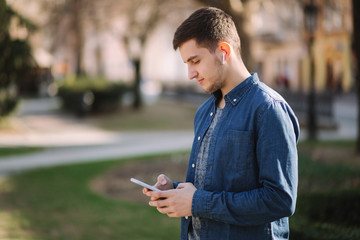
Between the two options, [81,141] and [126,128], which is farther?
[126,128]

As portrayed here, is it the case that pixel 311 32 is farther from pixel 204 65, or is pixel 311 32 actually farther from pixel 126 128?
pixel 204 65

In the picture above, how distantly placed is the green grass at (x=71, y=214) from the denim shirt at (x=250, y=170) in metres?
4.00

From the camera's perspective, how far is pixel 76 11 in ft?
63.0

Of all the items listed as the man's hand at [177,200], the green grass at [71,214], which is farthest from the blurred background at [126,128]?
the man's hand at [177,200]

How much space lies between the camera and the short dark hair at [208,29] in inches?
76.7

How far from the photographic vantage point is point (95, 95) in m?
21.8

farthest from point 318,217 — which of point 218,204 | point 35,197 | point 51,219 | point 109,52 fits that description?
point 109,52

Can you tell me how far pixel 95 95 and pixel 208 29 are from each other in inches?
798

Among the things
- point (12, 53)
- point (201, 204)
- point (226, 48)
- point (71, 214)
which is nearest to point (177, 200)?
point (201, 204)

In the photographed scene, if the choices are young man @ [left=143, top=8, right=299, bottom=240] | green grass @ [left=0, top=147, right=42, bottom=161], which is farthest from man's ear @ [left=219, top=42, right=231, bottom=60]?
green grass @ [left=0, top=147, right=42, bottom=161]

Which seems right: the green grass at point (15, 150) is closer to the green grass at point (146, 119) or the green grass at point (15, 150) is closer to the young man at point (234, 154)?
the green grass at point (146, 119)

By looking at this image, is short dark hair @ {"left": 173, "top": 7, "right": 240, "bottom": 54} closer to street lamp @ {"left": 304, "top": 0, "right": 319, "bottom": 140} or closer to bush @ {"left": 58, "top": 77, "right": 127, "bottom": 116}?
street lamp @ {"left": 304, "top": 0, "right": 319, "bottom": 140}

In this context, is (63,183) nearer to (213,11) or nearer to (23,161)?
(23,161)

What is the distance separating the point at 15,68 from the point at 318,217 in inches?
359
